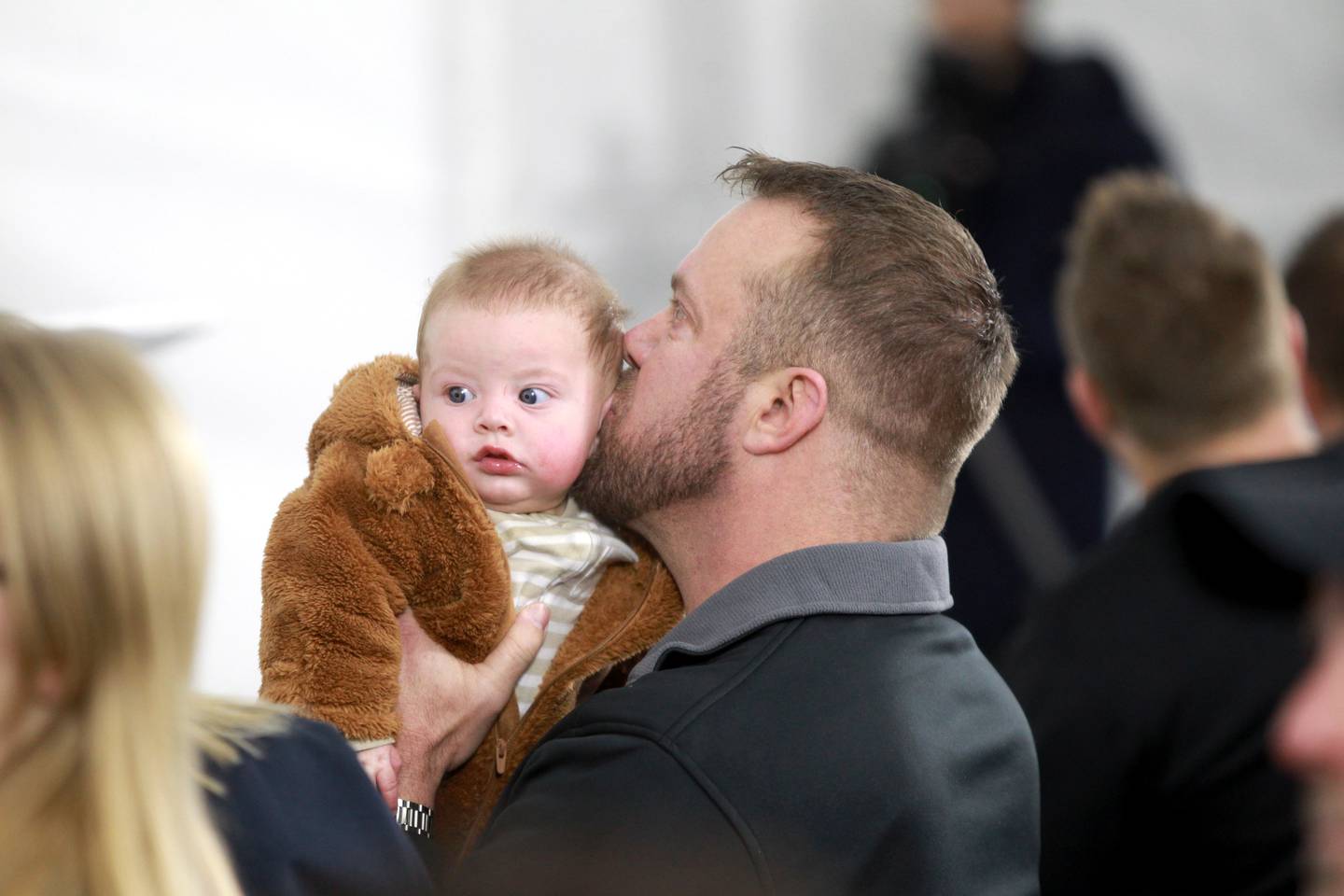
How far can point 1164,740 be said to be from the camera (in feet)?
6.75

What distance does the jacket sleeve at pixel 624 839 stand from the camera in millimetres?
1336

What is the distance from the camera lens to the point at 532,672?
1.74 m

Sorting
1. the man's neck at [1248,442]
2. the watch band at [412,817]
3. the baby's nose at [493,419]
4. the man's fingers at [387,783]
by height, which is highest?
the baby's nose at [493,419]

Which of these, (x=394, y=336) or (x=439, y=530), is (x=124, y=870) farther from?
(x=394, y=336)

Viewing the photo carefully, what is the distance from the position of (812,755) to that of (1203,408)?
4.80ft

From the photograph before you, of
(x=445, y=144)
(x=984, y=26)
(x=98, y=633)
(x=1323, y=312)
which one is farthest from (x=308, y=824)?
(x=984, y=26)

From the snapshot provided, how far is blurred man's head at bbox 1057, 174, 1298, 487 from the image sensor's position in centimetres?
262

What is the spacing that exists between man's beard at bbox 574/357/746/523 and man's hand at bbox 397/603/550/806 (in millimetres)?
166

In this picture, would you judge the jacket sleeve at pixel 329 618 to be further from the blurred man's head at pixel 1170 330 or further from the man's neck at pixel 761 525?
the blurred man's head at pixel 1170 330

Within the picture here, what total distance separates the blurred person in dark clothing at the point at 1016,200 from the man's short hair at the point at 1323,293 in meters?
0.97

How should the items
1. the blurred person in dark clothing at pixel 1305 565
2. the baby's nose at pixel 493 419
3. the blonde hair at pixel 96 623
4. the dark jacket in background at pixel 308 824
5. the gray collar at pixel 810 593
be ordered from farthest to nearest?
the baby's nose at pixel 493 419 < the gray collar at pixel 810 593 < the dark jacket in background at pixel 308 824 < the blonde hair at pixel 96 623 < the blurred person in dark clothing at pixel 1305 565

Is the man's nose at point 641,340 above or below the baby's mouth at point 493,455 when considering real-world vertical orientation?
above

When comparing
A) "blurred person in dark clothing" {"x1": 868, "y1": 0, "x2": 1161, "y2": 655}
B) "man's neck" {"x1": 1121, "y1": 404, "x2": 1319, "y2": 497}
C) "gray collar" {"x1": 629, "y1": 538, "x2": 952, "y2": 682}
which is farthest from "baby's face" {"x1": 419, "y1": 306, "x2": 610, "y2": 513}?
"blurred person in dark clothing" {"x1": 868, "y1": 0, "x2": 1161, "y2": 655}

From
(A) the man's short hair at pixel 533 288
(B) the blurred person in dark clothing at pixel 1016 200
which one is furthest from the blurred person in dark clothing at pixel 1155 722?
(B) the blurred person in dark clothing at pixel 1016 200
